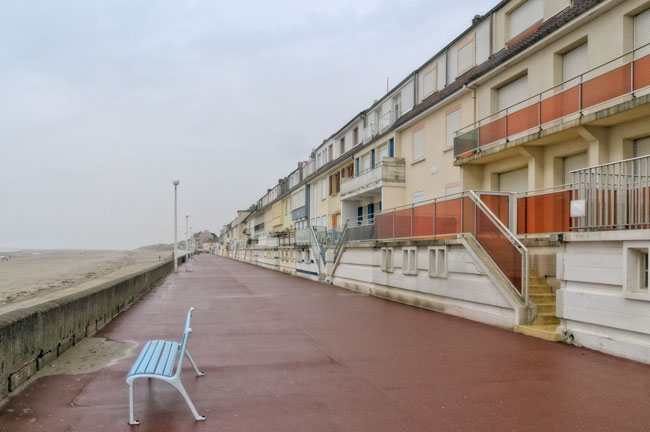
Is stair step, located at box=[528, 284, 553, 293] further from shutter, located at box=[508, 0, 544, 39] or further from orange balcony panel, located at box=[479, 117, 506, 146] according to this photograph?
shutter, located at box=[508, 0, 544, 39]

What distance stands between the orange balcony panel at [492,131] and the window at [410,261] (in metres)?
4.66

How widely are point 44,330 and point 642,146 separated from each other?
12548 millimetres

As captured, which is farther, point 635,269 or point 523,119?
point 523,119

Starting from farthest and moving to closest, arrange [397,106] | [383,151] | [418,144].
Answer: [383,151] → [397,106] → [418,144]

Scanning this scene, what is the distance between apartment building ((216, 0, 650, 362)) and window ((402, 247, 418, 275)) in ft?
0.19

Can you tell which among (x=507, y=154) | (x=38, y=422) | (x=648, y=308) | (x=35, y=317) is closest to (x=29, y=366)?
(x=35, y=317)

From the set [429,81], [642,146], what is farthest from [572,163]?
[429,81]

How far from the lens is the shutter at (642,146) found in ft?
37.2

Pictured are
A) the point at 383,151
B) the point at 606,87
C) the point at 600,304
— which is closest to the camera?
the point at 600,304

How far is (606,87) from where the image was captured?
1167 cm

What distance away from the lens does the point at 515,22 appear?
55.0ft

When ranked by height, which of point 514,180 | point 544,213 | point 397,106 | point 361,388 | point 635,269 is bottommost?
point 361,388

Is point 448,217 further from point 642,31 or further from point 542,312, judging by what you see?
point 642,31

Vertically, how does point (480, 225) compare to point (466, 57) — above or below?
below
